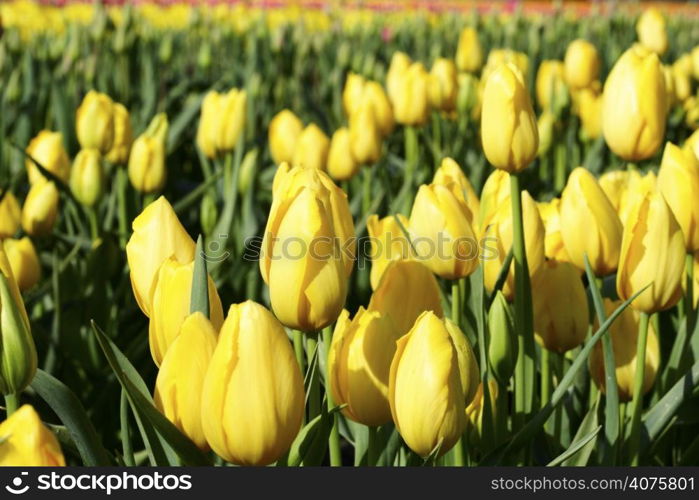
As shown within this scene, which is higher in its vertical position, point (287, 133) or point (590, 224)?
point (590, 224)

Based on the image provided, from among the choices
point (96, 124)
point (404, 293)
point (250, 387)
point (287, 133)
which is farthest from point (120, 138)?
point (250, 387)

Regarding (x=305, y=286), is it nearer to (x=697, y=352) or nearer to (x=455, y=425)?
(x=455, y=425)

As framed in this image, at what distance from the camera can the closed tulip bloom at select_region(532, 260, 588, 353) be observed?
1173 mm

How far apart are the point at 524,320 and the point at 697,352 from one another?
26 centimetres

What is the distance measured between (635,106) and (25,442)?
1000 mm

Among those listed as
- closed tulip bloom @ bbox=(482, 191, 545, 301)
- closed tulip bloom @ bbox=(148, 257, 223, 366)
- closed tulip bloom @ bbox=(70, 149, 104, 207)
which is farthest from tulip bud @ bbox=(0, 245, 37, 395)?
closed tulip bloom @ bbox=(70, 149, 104, 207)

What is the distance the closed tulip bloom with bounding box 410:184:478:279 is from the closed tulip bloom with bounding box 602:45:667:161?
370 mm

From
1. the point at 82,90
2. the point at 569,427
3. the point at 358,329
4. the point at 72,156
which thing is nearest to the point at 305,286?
the point at 358,329

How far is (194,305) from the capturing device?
85 cm

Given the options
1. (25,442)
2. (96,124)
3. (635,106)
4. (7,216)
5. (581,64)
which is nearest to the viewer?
(25,442)

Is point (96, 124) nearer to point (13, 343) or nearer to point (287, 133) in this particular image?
point (287, 133)

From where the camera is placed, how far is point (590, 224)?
1168 mm

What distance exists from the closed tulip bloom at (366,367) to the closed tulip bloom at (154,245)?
18 cm

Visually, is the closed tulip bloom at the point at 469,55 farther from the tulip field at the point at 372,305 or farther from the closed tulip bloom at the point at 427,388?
the closed tulip bloom at the point at 427,388
